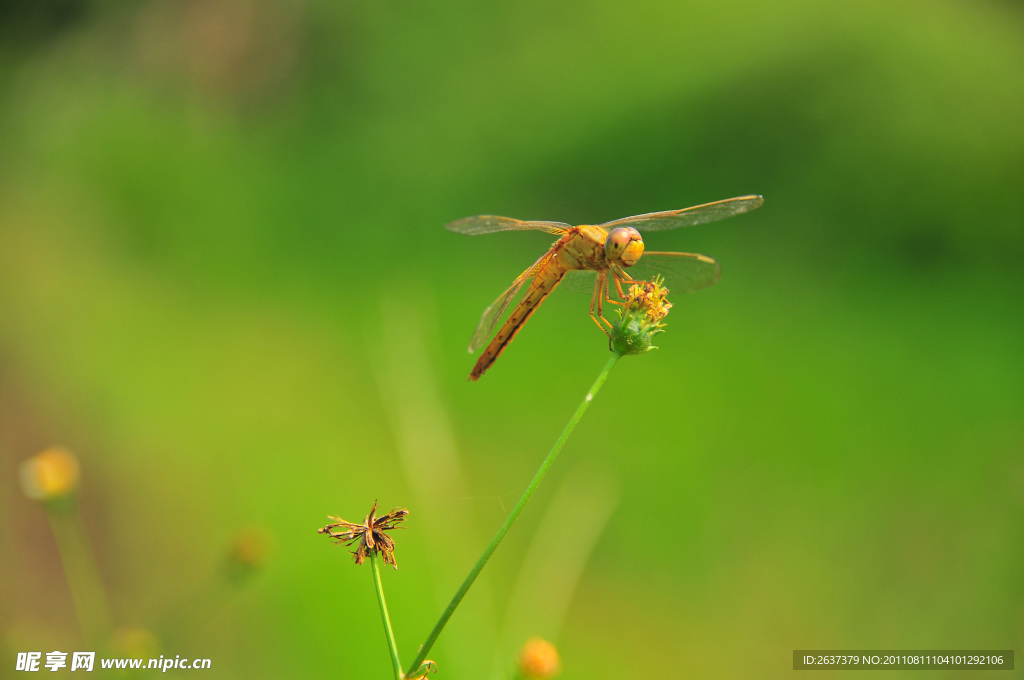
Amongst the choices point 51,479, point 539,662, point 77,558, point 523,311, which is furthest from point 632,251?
point 77,558

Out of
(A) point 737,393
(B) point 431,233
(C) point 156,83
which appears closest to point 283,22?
(C) point 156,83

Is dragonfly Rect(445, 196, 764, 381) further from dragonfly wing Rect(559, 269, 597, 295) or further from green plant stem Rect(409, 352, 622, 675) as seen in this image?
green plant stem Rect(409, 352, 622, 675)

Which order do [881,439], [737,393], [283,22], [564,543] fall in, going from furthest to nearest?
1. [283,22]
2. [737,393]
3. [881,439]
4. [564,543]

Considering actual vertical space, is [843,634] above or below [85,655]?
below

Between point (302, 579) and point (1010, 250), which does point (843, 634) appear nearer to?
point (302, 579)

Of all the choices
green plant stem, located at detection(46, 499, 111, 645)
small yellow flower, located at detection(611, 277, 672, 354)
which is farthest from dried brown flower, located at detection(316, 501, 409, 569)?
green plant stem, located at detection(46, 499, 111, 645)

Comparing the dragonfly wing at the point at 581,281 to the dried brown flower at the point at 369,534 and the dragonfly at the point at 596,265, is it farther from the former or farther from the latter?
the dried brown flower at the point at 369,534

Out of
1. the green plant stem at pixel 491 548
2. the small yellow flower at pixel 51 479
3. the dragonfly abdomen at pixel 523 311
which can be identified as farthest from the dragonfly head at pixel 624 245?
the small yellow flower at pixel 51 479
